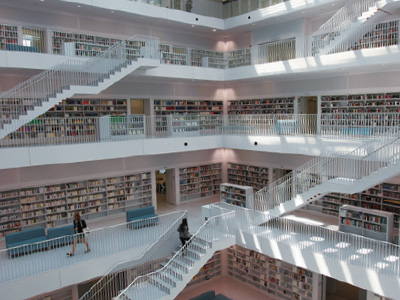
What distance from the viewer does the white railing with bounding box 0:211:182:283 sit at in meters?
9.19

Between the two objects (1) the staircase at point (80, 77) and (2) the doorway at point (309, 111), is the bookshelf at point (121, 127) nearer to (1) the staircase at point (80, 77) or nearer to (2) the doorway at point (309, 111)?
(1) the staircase at point (80, 77)

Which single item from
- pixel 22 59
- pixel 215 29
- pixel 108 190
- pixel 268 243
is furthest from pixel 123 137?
pixel 215 29

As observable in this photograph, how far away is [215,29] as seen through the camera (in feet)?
54.7

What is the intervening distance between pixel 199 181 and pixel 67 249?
7.98 meters

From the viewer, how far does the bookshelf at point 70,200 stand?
12336mm

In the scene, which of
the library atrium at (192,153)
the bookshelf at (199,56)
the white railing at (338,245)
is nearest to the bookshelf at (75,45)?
the library atrium at (192,153)

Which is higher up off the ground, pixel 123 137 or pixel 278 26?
pixel 278 26

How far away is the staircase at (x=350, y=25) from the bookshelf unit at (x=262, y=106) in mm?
3174

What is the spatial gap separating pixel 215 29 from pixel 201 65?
82.5 inches

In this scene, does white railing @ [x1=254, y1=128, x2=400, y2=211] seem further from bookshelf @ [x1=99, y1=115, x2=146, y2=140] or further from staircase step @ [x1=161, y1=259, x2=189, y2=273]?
bookshelf @ [x1=99, y1=115, x2=146, y2=140]

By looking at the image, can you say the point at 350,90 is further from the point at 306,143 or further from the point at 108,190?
the point at 108,190

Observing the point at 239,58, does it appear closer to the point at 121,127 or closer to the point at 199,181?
the point at 199,181

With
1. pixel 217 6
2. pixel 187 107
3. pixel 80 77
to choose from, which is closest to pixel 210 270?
pixel 187 107

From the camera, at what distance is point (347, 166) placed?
10844 millimetres
